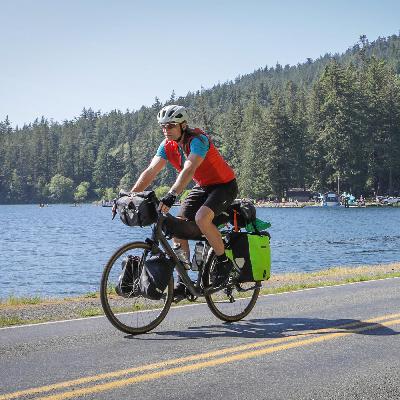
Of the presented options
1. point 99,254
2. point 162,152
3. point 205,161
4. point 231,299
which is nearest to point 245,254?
point 231,299

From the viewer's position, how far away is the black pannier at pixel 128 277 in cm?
752

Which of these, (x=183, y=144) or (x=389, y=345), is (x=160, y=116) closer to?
(x=183, y=144)

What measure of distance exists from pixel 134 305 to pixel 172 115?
2229 mm

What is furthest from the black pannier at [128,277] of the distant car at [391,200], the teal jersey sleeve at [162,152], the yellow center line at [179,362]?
the distant car at [391,200]

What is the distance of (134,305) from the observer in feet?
25.6

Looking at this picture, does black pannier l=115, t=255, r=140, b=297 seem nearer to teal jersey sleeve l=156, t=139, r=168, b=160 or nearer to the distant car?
teal jersey sleeve l=156, t=139, r=168, b=160

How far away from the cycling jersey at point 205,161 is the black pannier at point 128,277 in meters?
1.20

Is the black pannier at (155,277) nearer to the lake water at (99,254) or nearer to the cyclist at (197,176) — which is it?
the cyclist at (197,176)

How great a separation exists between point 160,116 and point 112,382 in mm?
3283

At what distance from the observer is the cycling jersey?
25.4 feet

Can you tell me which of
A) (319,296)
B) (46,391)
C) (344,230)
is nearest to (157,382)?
(46,391)

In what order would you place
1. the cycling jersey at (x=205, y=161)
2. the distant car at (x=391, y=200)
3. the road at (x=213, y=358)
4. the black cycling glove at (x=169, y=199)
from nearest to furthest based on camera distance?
the road at (x=213, y=358), the black cycling glove at (x=169, y=199), the cycling jersey at (x=205, y=161), the distant car at (x=391, y=200)

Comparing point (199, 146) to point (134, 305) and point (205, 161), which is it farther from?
point (134, 305)

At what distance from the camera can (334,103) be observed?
385 feet
